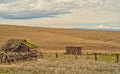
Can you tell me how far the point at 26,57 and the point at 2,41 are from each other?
46.6 metres

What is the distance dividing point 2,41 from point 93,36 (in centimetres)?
3470

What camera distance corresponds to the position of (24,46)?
54.7 meters

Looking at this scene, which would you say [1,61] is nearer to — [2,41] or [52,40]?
[2,41]

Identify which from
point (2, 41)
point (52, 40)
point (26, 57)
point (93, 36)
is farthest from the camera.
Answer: point (93, 36)

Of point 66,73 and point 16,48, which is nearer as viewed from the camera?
point 66,73

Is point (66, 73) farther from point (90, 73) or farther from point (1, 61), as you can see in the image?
point (1, 61)

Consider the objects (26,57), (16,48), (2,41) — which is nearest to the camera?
(26,57)

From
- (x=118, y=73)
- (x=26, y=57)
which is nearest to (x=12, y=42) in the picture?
(x=26, y=57)

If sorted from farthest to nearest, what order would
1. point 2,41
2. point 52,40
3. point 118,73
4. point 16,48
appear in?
point 52,40
point 2,41
point 16,48
point 118,73

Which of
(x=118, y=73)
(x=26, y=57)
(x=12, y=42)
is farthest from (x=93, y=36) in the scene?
(x=118, y=73)

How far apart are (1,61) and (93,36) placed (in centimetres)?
7308

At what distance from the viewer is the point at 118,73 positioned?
2381 centimetres

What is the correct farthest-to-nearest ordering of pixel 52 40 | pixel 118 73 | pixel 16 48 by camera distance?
pixel 52 40
pixel 16 48
pixel 118 73

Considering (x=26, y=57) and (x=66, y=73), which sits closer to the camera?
(x=66, y=73)
